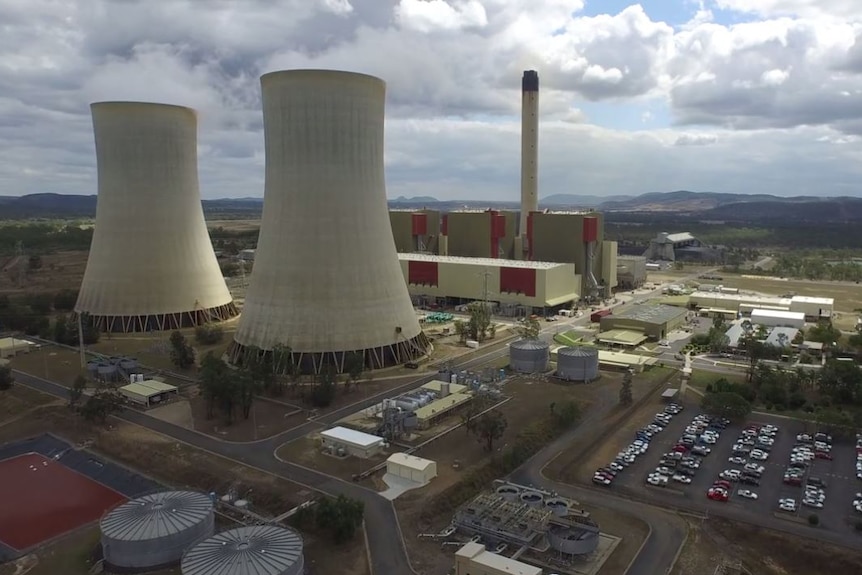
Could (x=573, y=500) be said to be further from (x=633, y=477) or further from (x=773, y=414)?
(x=773, y=414)

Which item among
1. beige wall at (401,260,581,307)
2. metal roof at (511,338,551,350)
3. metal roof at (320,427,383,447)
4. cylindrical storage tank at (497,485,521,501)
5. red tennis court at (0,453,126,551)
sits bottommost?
red tennis court at (0,453,126,551)

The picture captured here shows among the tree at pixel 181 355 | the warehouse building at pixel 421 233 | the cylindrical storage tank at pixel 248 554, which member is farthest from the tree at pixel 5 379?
the warehouse building at pixel 421 233

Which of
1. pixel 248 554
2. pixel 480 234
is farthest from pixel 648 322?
pixel 248 554

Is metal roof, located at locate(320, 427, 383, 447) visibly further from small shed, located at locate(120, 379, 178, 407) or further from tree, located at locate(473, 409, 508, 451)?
small shed, located at locate(120, 379, 178, 407)

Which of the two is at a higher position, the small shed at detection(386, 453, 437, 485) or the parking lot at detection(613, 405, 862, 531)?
the small shed at detection(386, 453, 437, 485)

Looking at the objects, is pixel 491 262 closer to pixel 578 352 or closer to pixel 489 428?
pixel 578 352

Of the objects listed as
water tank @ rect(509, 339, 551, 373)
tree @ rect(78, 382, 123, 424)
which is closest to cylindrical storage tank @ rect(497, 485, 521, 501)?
water tank @ rect(509, 339, 551, 373)
